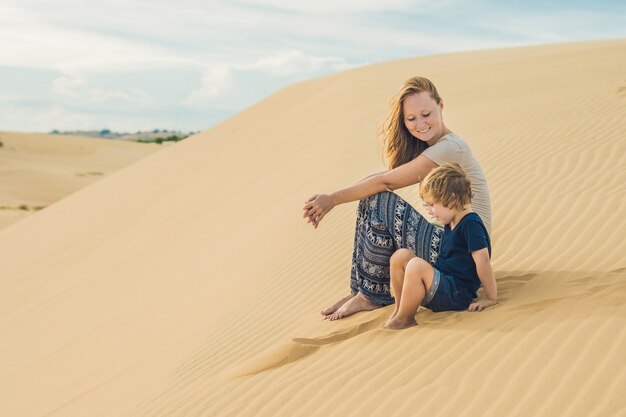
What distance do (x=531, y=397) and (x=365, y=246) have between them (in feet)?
5.82

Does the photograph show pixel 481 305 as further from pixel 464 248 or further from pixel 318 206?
pixel 318 206

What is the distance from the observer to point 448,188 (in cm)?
431

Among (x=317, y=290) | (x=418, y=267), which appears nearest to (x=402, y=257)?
(x=418, y=267)

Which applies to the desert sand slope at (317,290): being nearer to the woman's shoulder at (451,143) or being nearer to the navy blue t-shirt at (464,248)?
the navy blue t-shirt at (464,248)

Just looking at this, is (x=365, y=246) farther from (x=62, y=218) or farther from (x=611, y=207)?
(x=62, y=218)

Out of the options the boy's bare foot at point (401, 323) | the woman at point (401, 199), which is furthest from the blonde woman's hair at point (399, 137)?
the boy's bare foot at point (401, 323)

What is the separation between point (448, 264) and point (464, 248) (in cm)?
13

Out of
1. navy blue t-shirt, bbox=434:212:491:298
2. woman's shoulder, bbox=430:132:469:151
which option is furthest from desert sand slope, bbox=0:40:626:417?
woman's shoulder, bbox=430:132:469:151

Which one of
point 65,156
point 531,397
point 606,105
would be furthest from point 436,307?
point 65,156

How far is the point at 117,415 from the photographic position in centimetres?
507

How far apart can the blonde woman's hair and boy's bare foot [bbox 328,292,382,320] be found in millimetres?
862

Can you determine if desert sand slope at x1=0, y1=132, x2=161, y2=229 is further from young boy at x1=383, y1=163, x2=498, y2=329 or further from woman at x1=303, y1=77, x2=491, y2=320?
young boy at x1=383, y1=163, x2=498, y2=329

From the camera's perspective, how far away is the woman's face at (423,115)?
481cm

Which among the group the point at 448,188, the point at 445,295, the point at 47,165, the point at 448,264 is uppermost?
the point at 47,165
